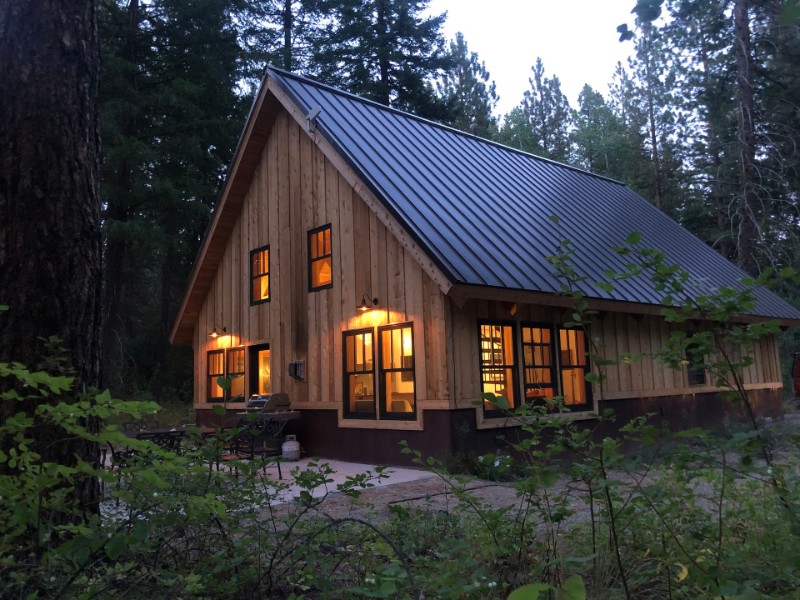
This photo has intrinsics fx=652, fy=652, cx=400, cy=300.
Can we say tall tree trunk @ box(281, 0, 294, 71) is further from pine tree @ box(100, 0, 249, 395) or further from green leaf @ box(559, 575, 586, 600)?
green leaf @ box(559, 575, 586, 600)

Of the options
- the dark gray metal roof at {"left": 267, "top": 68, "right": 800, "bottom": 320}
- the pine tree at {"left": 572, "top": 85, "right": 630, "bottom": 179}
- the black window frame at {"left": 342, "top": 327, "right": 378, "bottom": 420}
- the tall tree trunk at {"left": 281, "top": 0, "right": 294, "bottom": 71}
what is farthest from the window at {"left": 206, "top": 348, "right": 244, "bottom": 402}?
the pine tree at {"left": 572, "top": 85, "right": 630, "bottom": 179}

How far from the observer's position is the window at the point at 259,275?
1283cm

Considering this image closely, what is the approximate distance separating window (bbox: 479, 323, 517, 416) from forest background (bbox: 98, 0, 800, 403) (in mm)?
8956

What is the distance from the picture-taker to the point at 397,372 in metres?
9.74

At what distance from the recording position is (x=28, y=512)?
2.34 metres

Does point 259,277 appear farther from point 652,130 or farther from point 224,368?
point 652,130

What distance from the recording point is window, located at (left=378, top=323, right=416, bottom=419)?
376 inches

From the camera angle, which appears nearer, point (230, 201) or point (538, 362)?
point (538, 362)

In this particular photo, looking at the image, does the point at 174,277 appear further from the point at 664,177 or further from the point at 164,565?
the point at 664,177

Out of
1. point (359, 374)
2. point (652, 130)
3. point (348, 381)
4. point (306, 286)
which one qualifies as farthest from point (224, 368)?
point (652, 130)

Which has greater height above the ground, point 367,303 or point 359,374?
point 367,303

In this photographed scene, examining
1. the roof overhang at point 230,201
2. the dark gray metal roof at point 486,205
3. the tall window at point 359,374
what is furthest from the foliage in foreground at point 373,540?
the roof overhang at point 230,201

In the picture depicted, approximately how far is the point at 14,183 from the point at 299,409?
8.28m

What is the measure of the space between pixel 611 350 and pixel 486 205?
3.33 m
